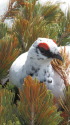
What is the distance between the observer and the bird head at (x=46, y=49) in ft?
2.07

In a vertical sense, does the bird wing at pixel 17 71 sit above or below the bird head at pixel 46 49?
below

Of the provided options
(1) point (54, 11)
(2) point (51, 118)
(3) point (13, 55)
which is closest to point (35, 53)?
(3) point (13, 55)

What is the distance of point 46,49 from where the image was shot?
634 mm

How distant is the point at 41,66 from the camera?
71 cm

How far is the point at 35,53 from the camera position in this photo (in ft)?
2.22

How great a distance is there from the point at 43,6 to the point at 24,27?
0.85 ft

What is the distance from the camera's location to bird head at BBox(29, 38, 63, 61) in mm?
630

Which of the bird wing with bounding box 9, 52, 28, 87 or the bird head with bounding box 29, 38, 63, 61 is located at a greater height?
the bird head with bounding box 29, 38, 63, 61

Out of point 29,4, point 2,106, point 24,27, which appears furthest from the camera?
point 29,4

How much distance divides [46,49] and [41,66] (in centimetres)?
9

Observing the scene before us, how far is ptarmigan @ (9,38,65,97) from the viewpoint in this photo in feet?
2.09

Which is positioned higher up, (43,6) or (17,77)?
(43,6)

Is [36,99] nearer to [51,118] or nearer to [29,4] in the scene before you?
[51,118]

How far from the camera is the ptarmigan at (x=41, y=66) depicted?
64cm
